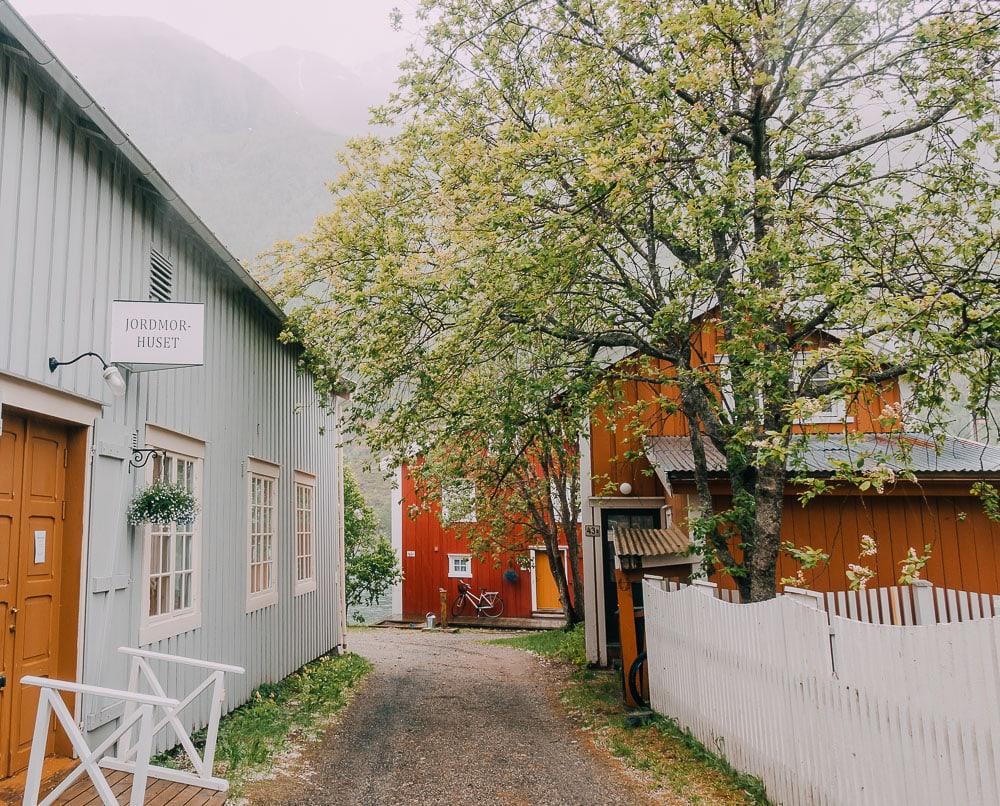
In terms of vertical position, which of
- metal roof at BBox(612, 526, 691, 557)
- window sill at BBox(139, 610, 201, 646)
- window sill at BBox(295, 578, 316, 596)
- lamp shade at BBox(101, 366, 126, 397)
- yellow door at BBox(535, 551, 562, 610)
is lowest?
yellow door at BBox(535, 551, 562, 610)

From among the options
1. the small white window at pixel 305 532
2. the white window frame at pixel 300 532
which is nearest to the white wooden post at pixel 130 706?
the white window frame at pixel 300 532

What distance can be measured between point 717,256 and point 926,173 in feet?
7.13

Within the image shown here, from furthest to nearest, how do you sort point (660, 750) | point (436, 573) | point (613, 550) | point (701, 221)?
point (436, 573) → point (613, 550) → point (701, 221) → point (660, 750)

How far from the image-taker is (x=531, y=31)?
27.6 ft

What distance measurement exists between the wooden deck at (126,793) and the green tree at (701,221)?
13.9ft

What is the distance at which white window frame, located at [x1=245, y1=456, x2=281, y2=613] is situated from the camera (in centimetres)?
854

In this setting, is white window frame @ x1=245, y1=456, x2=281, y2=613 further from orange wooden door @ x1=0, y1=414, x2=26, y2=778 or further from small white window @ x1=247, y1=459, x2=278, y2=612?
orange wooden door @ x1=0, y1=414, x2=26, y2=778

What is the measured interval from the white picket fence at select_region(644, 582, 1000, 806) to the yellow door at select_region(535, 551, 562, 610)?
56.2 feet

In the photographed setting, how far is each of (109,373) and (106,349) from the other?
0.37m

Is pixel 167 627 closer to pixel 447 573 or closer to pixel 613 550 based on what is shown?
pixel 613 550

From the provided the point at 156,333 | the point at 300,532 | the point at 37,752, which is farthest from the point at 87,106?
the point at 300,532

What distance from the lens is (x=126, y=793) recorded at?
4.40 m

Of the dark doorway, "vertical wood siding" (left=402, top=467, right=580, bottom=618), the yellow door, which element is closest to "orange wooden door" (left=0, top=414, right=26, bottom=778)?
the dark doorway

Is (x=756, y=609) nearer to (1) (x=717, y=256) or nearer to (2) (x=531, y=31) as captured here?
(1) (x=717, y=256)
